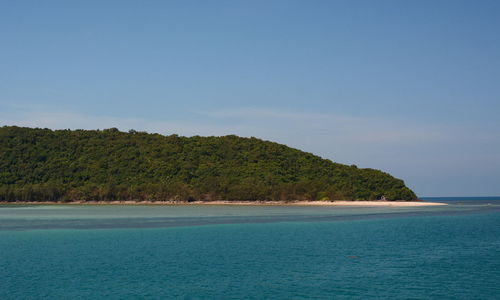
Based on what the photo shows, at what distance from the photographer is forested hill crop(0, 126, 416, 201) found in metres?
139

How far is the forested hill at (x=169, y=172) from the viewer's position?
139 metres

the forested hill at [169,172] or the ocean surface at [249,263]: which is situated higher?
the forested hill at [169,172]

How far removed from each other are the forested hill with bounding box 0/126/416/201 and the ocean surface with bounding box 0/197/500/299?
8509cm

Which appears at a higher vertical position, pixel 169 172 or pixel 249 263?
pixel 169 172

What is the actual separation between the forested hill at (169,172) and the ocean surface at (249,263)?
8509 cm

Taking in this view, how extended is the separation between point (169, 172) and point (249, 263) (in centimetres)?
11716

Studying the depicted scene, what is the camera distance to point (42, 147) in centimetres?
15625

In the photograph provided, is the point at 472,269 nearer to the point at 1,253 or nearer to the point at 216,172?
the point at 1,253

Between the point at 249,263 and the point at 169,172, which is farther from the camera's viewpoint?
the point at 169,172

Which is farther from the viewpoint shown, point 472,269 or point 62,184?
point 62,184

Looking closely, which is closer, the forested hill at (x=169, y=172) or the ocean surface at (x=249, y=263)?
the ocean surface at (x=249, y=263)

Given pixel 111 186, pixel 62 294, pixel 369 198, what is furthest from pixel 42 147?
pixel 62 294

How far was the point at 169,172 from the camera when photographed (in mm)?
148250

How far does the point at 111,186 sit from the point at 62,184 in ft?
46.9
